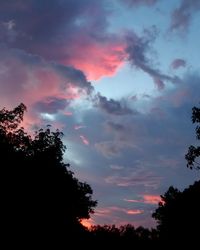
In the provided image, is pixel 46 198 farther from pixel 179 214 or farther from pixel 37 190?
pixel 179 214

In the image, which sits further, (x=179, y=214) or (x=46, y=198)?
(x=179, y=214)

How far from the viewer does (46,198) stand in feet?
177

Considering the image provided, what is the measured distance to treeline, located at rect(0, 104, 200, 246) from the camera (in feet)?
140

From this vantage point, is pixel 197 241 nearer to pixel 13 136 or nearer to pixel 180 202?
pixel 180 202

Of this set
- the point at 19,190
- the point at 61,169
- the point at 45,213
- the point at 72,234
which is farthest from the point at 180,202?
the point at 19,190

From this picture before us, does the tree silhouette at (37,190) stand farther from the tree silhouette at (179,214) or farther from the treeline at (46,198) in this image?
the tree silhouette at (179,214)

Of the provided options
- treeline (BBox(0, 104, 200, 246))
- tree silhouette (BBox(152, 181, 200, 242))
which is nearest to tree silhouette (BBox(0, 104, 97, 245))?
treeline (BBox(0, 104, 200, 246))

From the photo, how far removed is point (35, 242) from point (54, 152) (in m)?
25.3

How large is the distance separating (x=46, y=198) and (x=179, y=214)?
32.7m

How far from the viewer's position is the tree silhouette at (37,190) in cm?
4312

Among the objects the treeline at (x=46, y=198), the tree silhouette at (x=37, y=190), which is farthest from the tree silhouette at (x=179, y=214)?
the tree silhouette at (x=37, y=190)

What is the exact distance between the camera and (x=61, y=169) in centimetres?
6650

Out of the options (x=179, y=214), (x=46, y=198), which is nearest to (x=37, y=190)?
(x=46, y=198)

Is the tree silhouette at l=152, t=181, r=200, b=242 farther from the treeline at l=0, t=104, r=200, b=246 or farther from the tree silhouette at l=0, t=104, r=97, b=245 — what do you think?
the tree silhouette at l=0, t=104, r=97, b=245
